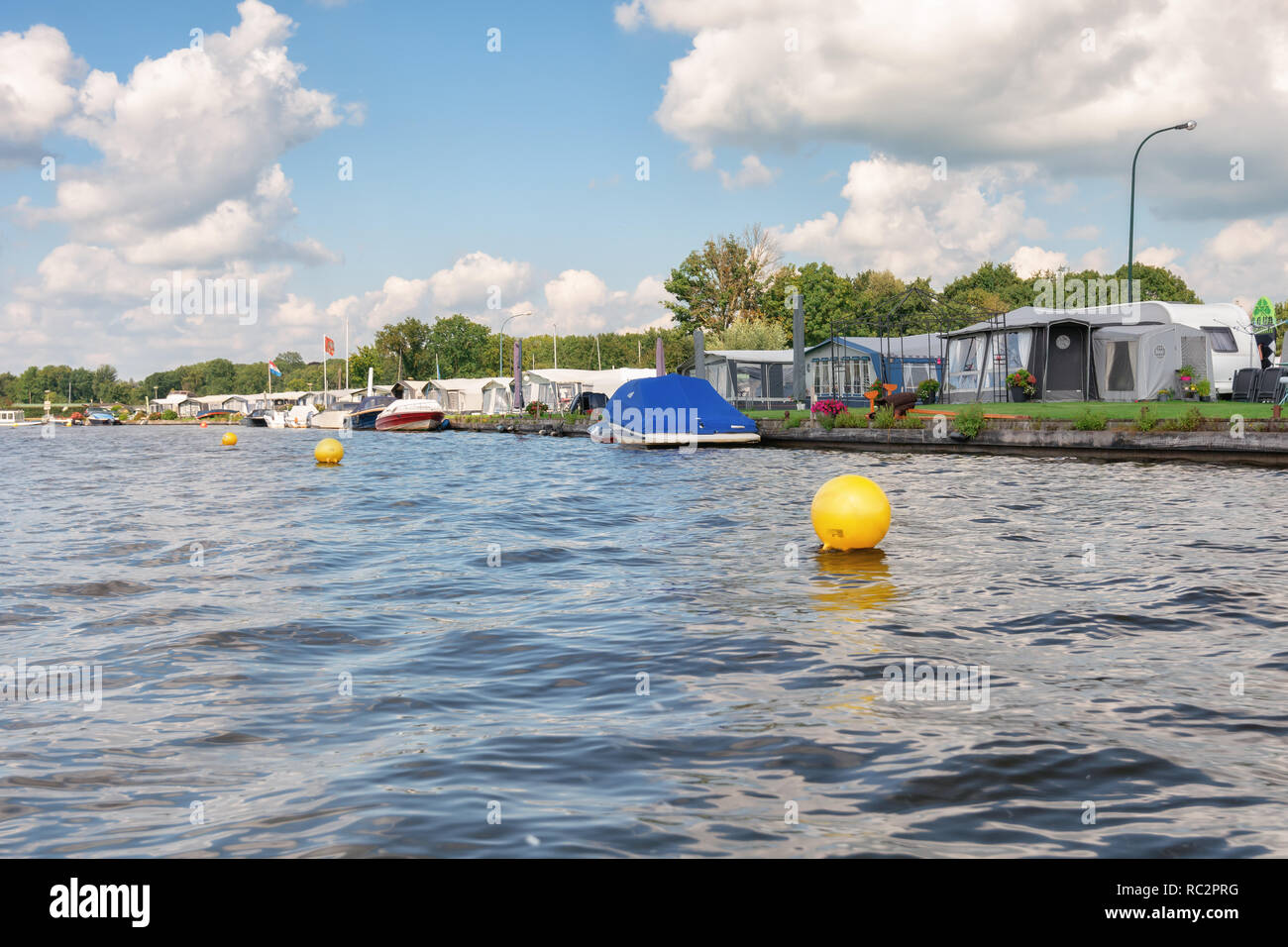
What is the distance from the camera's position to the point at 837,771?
185 inches

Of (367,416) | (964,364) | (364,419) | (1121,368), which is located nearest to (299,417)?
(364,419)

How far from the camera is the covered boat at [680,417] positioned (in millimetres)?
36812

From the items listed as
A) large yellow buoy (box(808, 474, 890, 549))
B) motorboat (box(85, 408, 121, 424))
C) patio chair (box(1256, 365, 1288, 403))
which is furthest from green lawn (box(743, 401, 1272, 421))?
motorboat (box(85, 408, 121, 424))

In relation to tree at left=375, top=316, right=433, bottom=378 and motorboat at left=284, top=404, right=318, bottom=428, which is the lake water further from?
tree at left=375, top=316, right=433, bottom=378

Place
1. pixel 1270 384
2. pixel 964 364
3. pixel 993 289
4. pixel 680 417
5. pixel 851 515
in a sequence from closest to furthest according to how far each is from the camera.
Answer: pixel 851 515
pixel 1270 384
pixel 680 417
pixel 964 364
pixel 993 289

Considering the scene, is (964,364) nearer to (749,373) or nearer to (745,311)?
(749,373)

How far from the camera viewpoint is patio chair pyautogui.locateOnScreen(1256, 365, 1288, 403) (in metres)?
30.9

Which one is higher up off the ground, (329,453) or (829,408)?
(829,408)

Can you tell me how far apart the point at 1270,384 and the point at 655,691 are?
32786 millimetres

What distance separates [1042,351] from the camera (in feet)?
128

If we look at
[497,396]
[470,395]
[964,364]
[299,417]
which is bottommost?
[299,417]
